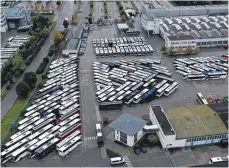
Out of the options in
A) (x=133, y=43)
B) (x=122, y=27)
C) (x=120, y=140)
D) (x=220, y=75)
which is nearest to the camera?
(x=120, y=140)

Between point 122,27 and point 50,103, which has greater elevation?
point 122,27

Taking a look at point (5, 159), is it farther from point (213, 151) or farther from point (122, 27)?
point (122, 27)

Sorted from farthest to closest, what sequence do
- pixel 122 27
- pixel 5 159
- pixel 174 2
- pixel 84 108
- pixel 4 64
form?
pixel 174 2
pixel 122 27
pixel 4 64
pixel 84 108
pixel 5 159

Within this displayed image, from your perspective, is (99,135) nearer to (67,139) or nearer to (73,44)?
(67,139)

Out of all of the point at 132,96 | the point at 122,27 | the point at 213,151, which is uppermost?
the point at 122,27

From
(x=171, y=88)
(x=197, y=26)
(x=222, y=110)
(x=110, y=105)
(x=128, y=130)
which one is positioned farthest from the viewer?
(x=197, y=26)

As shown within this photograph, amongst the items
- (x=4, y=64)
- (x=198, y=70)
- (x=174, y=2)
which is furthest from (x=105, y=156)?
(x=174, y=2)

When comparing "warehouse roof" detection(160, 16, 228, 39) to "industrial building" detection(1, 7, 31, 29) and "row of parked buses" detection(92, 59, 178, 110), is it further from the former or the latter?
"industrial building" detection(1, 7, 31, 29)

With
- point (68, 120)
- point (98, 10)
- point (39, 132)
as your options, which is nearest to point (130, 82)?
point (68, 120)
